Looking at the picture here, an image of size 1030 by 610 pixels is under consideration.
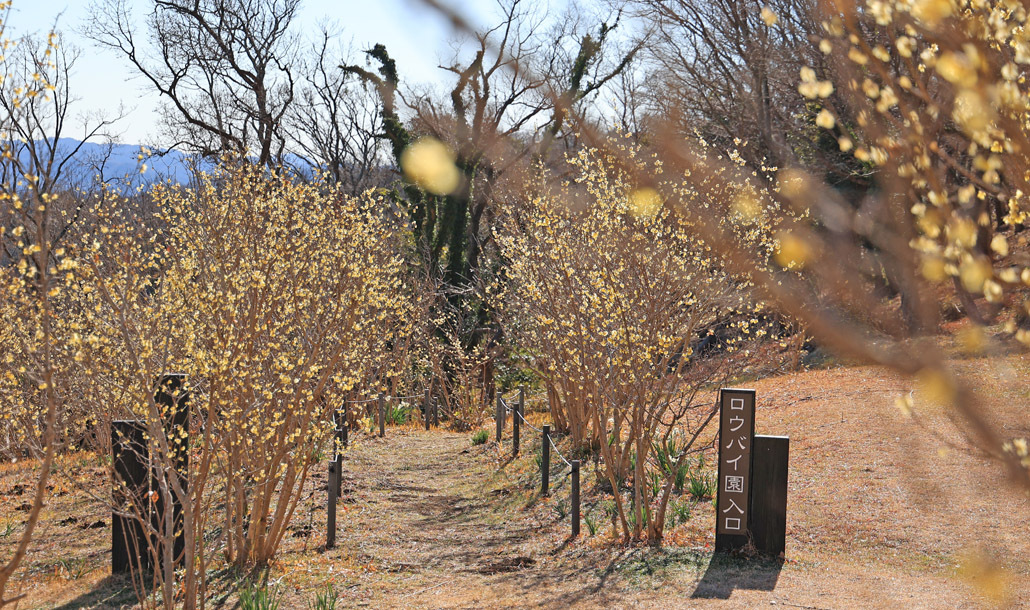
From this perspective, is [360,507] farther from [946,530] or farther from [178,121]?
[178,121]

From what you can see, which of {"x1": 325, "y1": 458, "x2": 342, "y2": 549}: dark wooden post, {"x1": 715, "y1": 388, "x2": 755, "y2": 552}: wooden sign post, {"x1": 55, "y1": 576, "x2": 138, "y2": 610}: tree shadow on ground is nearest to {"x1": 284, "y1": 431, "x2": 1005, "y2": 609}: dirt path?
{"x1": 325, "y1": 458, "x2": 342, "y2": 549}: dark wooden post

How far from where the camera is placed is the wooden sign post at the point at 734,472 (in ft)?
22.5

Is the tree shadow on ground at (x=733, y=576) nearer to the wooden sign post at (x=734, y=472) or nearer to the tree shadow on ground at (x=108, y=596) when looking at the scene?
the wooden sign post at (x=734, y=472)

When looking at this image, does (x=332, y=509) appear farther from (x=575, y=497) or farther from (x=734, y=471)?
(x=734, y=471)

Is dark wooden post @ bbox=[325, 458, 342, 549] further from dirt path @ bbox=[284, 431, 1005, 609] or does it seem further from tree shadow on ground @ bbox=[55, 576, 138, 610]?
tree shadow on ground @ bbox=[55, 576, 138, 610]

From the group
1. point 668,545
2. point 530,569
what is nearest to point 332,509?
point 530,569

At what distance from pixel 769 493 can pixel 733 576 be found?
2.64 feet

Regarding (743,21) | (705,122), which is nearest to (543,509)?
(743,21)

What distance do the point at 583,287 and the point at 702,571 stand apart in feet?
8.58

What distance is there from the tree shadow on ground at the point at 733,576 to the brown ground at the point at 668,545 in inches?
0.9

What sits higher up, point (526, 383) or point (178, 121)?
point (178, 121)

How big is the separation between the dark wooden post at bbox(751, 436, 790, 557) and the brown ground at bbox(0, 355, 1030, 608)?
23cm

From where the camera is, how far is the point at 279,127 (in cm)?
2431

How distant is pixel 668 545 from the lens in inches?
289
